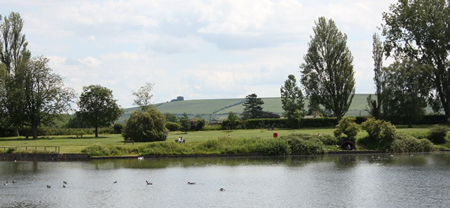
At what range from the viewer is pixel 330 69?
99.0m

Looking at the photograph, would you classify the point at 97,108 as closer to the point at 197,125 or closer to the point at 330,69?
the point at 197,125

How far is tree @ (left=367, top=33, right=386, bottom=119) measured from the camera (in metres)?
92.8

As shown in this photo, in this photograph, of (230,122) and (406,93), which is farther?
(230,122)

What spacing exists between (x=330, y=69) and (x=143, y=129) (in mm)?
41796

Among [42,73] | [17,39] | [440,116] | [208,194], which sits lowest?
[208,194]

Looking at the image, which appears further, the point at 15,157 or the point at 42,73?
the point at 42,73

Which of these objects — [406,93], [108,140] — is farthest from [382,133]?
[108,140]

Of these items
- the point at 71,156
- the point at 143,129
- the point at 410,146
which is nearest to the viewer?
the point at 71,156

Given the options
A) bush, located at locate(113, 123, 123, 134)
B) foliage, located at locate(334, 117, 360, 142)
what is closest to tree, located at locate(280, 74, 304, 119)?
bush, located at locate(113, 123, 123, 134)

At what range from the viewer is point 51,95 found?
301 ft

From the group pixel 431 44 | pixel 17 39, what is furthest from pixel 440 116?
pixel 17 39

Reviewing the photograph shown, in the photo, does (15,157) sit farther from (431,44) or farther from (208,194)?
(431,44)

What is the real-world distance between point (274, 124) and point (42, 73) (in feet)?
139

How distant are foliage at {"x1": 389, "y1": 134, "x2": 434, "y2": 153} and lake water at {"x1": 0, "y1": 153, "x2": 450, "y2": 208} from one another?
4.11 m
